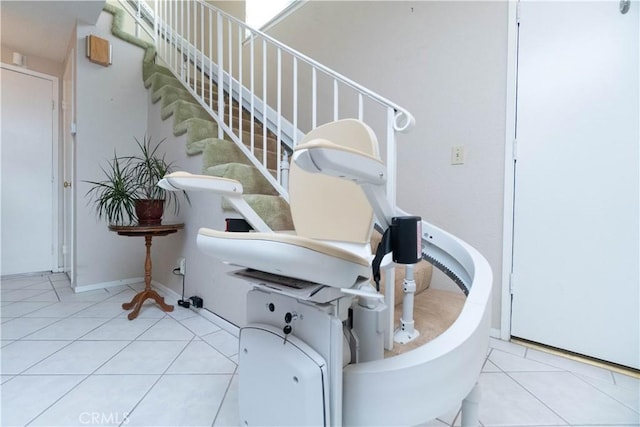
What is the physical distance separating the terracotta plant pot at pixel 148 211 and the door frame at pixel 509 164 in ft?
6.96

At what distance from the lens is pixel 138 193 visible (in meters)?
2.14

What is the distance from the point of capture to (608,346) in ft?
4.31

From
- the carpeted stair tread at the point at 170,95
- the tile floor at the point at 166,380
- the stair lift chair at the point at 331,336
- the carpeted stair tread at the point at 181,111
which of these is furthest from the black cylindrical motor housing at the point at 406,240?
the carpeted stair tread at the point at 170,95

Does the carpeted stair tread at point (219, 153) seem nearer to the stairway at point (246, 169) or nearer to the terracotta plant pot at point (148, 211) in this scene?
the stairway at point (246, 169)

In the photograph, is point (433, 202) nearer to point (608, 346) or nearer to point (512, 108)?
point (512, 108)

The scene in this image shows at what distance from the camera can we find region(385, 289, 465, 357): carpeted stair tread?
47.0 inches

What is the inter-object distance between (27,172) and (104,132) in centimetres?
103

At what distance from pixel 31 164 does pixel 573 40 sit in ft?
13.9

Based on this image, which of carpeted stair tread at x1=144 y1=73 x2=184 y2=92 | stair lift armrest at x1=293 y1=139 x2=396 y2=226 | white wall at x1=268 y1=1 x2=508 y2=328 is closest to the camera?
stair lift armrest at x1=293 y1=139 x2=396 y2=226

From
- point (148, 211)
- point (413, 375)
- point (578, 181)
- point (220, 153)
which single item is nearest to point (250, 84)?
Answer: point (220, 153)

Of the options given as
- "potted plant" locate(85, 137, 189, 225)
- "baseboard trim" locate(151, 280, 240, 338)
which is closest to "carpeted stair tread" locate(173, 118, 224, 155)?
"potted plant" locate(85, 137, 189, 225)

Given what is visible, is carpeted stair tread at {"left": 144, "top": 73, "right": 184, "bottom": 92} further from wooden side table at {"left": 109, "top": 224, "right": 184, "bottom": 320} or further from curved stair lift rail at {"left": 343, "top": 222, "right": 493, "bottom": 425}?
curved stair lift rail at {"left": 343, "top": 222, "right": 493, "bottom": 425}

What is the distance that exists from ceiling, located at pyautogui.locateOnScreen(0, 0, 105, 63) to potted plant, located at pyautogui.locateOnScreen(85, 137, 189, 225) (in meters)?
1.02

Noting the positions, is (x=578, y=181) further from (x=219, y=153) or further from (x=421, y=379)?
(x=219, y=153)
